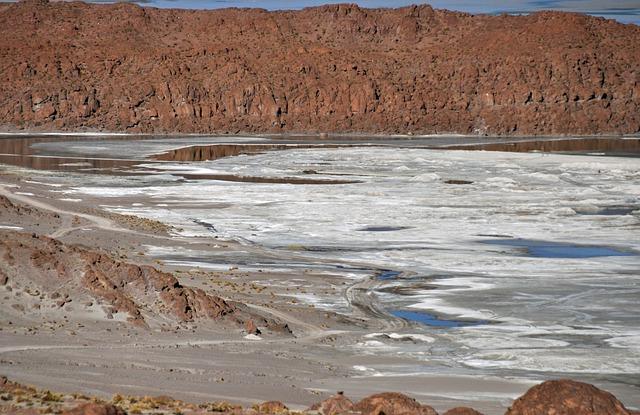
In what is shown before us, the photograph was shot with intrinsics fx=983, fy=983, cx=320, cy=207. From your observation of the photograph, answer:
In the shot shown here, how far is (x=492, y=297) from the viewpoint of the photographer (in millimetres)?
18000

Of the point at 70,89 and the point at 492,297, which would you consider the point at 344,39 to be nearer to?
the point at 70,89

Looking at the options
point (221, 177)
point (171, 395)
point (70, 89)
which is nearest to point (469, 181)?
point (221, 177)

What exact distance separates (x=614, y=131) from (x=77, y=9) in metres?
77.1

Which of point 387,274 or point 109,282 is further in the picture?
point 387,274

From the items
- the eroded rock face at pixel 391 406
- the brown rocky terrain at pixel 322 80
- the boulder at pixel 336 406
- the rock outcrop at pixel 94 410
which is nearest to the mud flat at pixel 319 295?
the boulder at pixel 336 406

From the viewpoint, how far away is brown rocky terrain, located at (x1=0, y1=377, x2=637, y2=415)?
8727 mm

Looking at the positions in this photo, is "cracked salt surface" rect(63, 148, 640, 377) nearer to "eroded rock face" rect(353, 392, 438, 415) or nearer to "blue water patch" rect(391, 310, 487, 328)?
"blue water patch" rect(391, 310, 487, 328)

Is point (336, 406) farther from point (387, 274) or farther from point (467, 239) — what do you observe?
point (467, 239)

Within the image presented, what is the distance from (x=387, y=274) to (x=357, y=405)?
1137 cm

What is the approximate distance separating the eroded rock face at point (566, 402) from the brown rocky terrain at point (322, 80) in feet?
308

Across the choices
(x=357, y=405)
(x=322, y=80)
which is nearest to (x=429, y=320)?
(x=357, y=405)

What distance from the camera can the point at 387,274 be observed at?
20.7 m

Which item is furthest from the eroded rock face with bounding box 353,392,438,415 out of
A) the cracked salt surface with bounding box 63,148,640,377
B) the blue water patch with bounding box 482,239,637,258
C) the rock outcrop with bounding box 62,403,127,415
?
the blue water patch with bounding box 482,239,637,258

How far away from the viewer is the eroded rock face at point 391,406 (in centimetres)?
895
